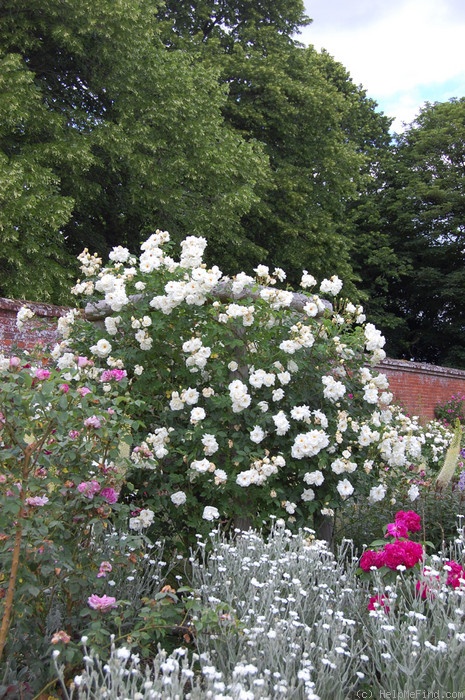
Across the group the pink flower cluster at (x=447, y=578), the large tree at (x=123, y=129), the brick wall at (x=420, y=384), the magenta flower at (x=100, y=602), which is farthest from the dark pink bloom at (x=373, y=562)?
the brick wall at (x=420, y=384)

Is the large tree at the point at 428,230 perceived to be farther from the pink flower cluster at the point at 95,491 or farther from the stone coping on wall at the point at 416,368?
the pink flower cluster at the point at 95,491

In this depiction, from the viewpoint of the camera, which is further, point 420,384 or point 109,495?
point 420,384

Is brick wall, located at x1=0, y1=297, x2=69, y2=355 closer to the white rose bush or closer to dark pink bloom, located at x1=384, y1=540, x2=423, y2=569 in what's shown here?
the white rose bush

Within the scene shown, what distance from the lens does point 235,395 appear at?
3.54m

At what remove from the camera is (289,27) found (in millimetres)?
17672

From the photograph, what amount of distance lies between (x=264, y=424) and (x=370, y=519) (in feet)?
4.14

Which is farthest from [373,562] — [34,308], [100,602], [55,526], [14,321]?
[14,321]

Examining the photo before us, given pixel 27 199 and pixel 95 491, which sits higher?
pixel 27 199

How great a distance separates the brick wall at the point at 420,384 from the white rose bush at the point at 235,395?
895 cm

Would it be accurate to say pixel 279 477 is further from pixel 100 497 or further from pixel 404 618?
pixel 100 497

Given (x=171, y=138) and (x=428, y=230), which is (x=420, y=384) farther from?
(x=428, y=230)

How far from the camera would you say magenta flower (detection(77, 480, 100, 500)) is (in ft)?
7.68

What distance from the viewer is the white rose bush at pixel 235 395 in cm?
359

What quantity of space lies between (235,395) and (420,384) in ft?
38.7
